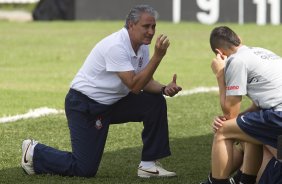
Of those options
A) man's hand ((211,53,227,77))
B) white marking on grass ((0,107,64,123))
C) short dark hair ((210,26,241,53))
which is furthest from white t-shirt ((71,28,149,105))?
white marking on grass ((0,107,64,123))

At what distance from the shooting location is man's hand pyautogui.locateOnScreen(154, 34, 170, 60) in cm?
840

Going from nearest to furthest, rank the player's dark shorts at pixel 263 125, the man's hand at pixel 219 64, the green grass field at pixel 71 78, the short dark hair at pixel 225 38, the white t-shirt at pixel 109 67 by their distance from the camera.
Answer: the player's dark shorts at pixel 263 125 < the short dark hair at pixel 225 38 < the man's hand at pixel 219 64 < the white t-shirt at pixel 109 67 < the green grass field at pixel 71 78

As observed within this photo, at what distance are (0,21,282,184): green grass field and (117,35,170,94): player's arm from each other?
2.68 ft

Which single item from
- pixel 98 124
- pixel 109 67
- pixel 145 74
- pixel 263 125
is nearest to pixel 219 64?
pixel 263 125

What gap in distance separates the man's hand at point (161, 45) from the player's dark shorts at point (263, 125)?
970mm

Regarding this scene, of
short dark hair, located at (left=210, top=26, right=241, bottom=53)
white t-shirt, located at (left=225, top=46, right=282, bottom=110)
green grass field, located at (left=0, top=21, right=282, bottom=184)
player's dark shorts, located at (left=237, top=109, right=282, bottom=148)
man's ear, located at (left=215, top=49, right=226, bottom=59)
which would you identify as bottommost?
green grass field, located at (left=0, top=21, right=282, bottom=184)

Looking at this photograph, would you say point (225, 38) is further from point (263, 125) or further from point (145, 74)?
point (145, 74)

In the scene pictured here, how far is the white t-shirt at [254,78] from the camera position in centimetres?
770

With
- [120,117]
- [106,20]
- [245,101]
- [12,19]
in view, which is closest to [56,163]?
[120,117]

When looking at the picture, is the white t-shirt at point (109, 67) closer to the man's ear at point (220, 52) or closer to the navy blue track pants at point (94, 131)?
the navy blue track pants at point (94, 131)

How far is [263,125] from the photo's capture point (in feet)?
25.4

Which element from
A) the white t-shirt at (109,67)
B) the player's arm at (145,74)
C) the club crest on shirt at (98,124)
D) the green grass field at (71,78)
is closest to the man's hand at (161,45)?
the player's arm at (145,74)

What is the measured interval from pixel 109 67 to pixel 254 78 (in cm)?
154

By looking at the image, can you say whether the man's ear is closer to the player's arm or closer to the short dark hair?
the short dark hair
